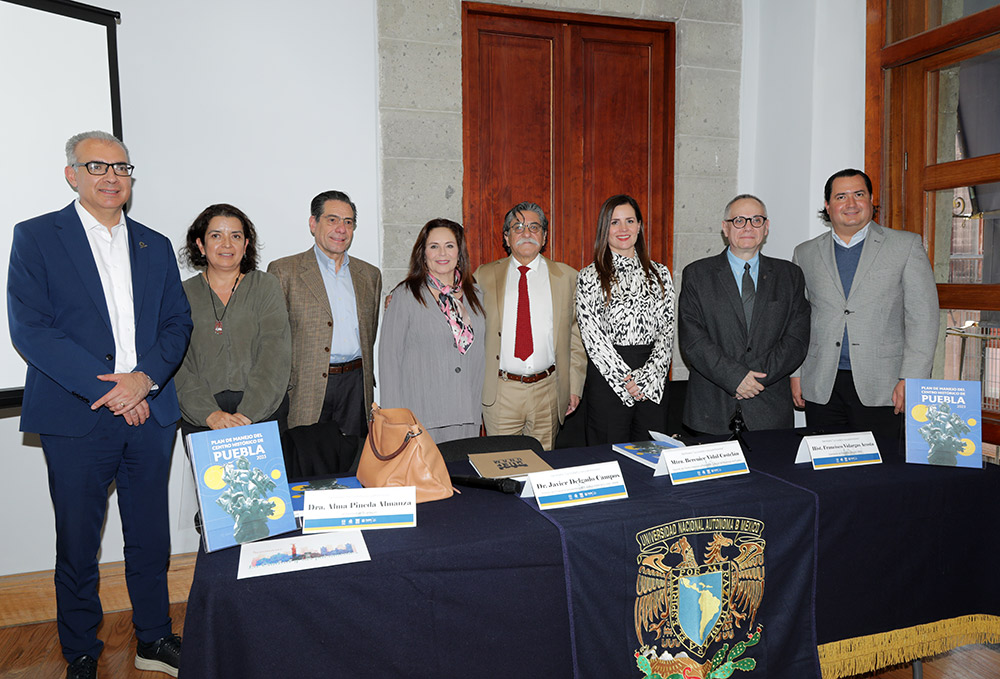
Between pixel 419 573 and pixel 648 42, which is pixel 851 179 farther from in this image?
pixel 419 573

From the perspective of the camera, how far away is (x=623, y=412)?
303 cm

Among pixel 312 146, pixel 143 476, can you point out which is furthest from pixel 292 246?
pixel 143 476

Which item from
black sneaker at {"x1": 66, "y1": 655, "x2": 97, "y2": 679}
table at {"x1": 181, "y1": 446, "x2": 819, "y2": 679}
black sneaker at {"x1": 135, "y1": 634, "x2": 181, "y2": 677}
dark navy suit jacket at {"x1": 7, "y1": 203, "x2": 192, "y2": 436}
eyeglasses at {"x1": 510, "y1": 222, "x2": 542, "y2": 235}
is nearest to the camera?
table at {"x1": 181, "y1": 446, "x2": 819, "y2": 679}

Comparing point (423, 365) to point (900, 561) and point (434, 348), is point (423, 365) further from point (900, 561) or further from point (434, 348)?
point (900, 561)

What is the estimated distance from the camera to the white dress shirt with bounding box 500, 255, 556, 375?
3123mm

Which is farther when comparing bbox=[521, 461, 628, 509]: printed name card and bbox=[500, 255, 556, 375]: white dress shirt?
bbox=[500, 255, 556, 375]: white dress shirt

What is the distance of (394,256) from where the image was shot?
3.60 metres

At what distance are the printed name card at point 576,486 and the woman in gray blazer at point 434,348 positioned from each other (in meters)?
1.15

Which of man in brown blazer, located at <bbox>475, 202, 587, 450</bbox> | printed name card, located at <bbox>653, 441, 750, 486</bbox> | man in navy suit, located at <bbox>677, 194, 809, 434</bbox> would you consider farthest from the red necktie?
printed name card, located at <bbox>653, 441, 750, 486</bbox>

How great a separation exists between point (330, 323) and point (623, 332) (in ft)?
4.39

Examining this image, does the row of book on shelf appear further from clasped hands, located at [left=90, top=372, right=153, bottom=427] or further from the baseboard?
the baseboard

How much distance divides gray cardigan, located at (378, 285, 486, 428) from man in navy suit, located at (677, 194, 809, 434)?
1056mm

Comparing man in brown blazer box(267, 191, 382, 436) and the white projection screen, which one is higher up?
the white projection screen

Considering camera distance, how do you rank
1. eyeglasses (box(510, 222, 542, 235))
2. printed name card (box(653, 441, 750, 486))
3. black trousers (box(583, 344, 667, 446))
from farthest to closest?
1. eyeglasses (box(510, 222, 542, 235))
2. black trousers (box(583, 344, 667, 446))
3. printed name card (box(653, 441, 750, 486))
